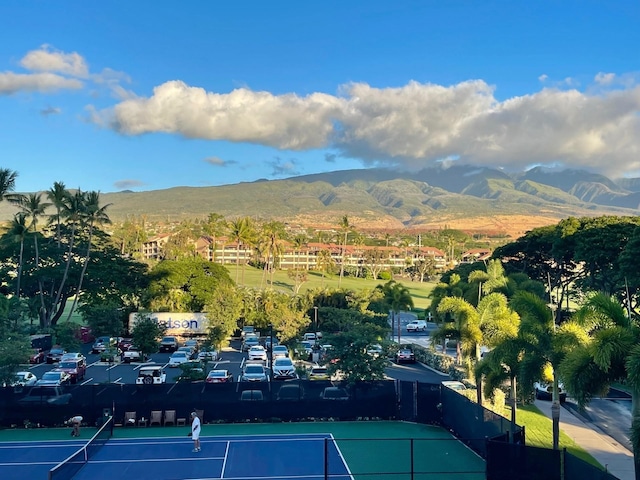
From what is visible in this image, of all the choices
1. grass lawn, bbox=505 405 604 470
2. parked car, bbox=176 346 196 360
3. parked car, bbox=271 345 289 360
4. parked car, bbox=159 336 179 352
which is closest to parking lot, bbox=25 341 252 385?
parked car, bbox=159 336 179 352

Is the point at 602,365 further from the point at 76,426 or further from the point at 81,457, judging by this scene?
the point at 76,426

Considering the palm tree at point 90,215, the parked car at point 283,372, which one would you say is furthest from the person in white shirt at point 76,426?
the palm tree at point 90,215

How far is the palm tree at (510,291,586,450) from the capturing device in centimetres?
1803

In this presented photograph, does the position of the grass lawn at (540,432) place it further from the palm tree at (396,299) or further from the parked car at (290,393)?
the palm tree at (396,299)

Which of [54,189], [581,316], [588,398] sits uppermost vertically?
[54,189]

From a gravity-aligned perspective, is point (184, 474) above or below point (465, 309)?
below

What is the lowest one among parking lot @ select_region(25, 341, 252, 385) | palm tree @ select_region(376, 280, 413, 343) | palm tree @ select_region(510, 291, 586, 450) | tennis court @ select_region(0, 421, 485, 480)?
parking lot @ select_region(25, 341, 252, 385)

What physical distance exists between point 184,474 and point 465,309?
1535 centimetres

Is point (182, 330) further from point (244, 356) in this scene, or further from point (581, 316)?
point (581, 316)

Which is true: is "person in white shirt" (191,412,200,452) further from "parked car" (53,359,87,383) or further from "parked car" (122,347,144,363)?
"parked car" (122,347,144,363)

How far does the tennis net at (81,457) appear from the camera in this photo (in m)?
17.1

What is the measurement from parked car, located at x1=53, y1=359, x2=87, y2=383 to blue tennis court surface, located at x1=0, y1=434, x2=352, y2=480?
13.0 metres

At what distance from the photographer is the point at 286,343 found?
46.2 metres

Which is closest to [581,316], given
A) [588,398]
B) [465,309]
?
[588,398]
